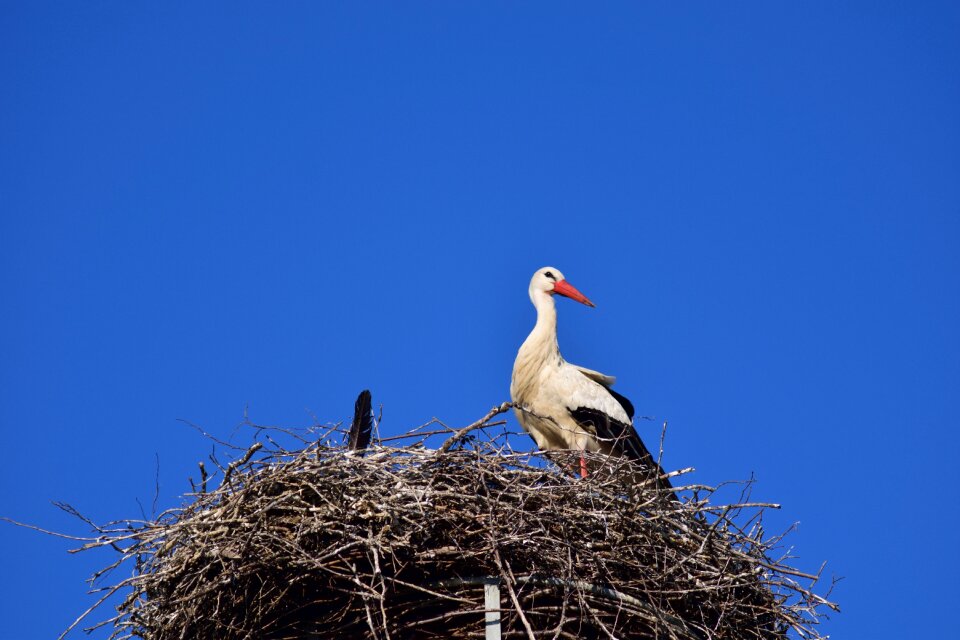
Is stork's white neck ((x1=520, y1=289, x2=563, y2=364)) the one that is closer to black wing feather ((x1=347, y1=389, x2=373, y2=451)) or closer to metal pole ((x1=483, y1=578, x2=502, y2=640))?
black wing feather ((x1=347, y1=389, x2=373, y2=451))

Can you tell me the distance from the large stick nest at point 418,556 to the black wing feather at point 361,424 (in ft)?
2.71

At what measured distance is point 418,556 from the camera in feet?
18.6

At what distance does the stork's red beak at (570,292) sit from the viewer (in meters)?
9.45

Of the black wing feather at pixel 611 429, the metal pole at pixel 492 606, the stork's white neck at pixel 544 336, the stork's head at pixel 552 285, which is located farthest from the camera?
the stork's head at pixel 552 285

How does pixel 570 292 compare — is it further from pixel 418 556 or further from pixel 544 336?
pixel 418 556

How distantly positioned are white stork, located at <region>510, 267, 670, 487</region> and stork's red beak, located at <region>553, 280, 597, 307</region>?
386 millimetres

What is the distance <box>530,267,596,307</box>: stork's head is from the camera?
31.1 feet

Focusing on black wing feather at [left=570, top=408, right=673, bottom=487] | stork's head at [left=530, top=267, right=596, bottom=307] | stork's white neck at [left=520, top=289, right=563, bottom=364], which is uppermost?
stork's head at [left=530, top=267, right=596, bottom=307]

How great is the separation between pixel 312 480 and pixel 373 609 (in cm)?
69

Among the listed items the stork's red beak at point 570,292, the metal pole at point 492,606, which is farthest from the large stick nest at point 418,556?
the stork's red beak at point 570,292

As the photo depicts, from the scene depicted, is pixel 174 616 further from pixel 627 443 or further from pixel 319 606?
pixel 627 443

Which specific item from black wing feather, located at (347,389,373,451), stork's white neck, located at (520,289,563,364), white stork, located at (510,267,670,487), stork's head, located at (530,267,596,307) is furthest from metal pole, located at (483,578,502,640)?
stork's head, located at (530,267,596,307)

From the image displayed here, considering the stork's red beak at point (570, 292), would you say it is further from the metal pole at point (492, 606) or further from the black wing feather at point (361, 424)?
the metal pole at point (492, 606)

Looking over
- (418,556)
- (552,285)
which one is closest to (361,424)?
(418,556)
